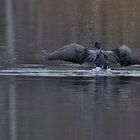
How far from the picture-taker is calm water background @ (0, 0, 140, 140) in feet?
30.4

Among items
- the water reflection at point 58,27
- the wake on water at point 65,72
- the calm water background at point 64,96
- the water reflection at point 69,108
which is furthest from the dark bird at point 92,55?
the water reflection at point 69,108

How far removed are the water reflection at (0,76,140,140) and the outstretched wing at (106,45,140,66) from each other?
1.32 meters

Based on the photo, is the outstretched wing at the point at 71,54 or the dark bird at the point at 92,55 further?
the outstretched wing at the point at 71,54

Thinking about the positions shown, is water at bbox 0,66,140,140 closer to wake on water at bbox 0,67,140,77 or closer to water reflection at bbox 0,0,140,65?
wake on water at bbox 0,67,140,77

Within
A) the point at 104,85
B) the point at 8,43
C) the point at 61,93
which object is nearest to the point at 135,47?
the point at 8,43

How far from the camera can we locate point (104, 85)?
1336 cm

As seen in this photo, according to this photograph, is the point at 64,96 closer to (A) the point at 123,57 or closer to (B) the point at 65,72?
(B) the point at 65,72

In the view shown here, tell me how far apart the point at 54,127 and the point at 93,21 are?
1938cm

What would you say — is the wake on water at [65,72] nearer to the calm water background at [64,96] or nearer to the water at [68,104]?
the water at [68,104]

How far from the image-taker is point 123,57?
15.7m

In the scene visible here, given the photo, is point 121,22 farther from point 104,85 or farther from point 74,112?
point 74,112

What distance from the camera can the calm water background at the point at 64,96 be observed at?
30.4 ft

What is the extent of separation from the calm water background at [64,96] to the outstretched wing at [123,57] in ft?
1.25

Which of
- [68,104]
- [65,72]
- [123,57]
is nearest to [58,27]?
[123,57]
